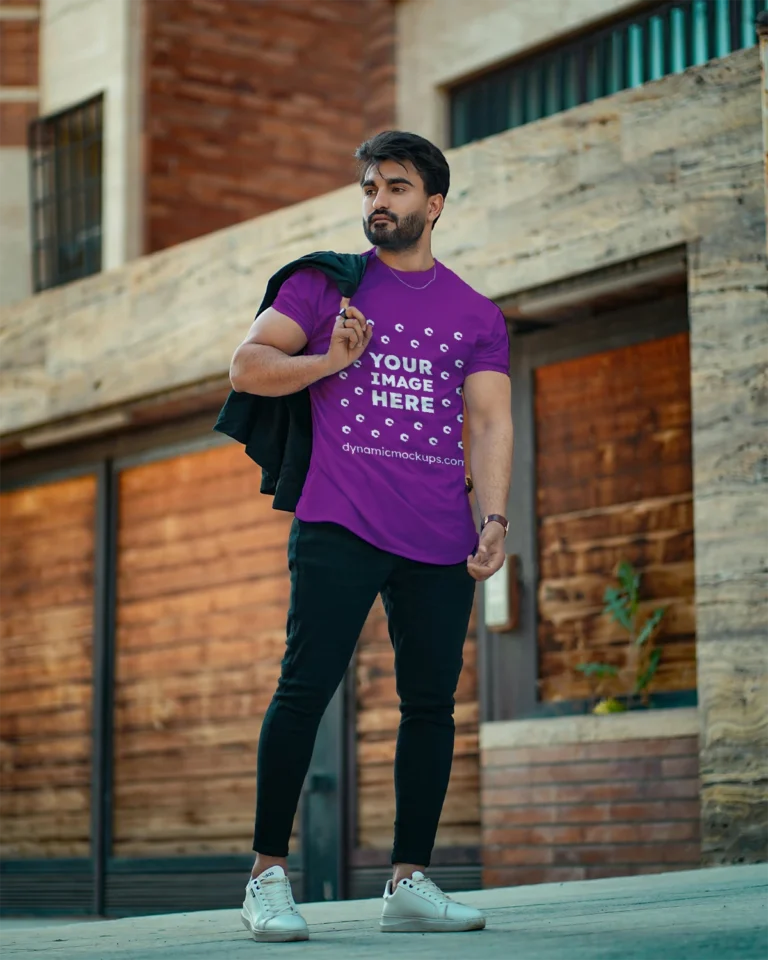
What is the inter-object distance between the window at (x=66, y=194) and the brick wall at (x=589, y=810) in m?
5.07

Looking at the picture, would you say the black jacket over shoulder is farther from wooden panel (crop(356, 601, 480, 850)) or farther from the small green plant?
wooden panel (crop(356, 601, 480, 850))

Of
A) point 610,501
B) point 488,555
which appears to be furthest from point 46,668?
point 488,555

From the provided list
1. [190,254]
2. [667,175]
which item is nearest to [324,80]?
[190,254]

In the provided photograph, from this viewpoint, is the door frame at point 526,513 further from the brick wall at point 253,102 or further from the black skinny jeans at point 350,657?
the black skinny jeans at point 350,657

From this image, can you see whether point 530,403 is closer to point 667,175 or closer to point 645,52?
point 667,175

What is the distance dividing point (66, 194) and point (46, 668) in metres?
3.18

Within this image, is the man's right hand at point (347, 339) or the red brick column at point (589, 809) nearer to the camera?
the man's right hand at point (347, 339)

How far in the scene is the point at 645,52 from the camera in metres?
9.43

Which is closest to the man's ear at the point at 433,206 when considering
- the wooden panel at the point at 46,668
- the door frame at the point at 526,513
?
the door frame at the point at 526,513

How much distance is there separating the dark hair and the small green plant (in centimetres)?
377

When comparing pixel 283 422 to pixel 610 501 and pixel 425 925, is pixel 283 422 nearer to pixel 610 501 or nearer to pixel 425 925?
pixel 425 925

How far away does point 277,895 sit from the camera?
3.81 m

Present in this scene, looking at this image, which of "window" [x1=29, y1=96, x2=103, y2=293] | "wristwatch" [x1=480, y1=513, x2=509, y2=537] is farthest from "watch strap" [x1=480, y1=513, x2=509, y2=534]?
"window" [x1=29, y1=96, x2=103, y2=293]

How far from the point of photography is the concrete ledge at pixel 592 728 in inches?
278
